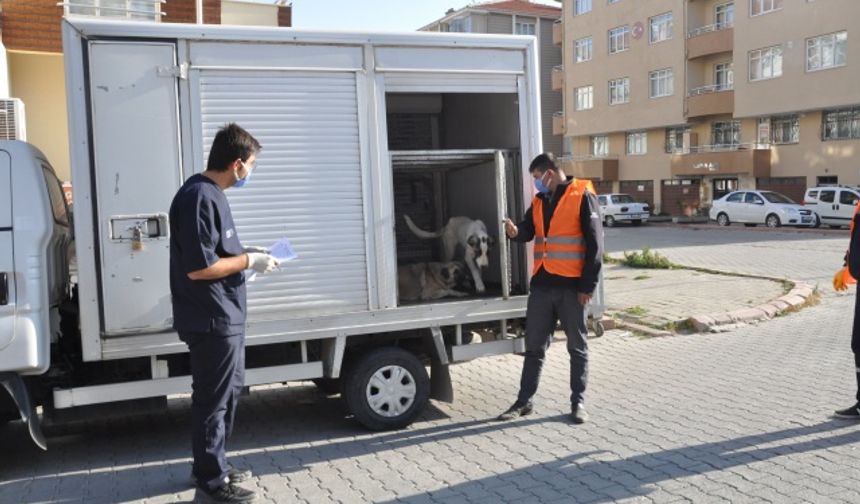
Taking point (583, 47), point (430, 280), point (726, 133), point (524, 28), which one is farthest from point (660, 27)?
point (430, 280)

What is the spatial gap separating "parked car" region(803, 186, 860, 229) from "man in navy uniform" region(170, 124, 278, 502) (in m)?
27.2

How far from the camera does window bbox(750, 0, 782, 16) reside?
3466cm

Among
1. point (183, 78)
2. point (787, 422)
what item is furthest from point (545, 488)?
point (183, 78)

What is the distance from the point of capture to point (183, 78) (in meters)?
4.91

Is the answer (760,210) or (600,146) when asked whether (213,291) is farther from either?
(600,146)

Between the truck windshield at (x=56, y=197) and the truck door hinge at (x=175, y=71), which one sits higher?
the truck door hinge at (x=175, y=71)

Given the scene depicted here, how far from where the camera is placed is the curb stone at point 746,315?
9.53 metres

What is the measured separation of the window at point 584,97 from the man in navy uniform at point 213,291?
4402cm

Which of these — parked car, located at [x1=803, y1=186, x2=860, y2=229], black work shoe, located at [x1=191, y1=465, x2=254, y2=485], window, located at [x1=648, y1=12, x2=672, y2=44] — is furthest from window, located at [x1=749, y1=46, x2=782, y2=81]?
black work shoe, located at [x1=191, y1=465, x2=254, y2=485]

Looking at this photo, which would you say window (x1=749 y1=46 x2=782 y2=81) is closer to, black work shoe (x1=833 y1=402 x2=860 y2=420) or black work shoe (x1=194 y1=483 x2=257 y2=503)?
black work shoe (x1=833 y1=402 x2=860 y2=420)

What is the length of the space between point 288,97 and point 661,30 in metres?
40.1

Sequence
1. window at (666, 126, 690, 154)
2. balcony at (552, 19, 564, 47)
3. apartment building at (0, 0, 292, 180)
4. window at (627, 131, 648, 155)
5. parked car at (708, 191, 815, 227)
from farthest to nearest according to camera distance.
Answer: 1. balcony at (552, 19, 564, 47)
2. window at (627, 131, 648, 155)
3. window at (666, 126, 690, 154)
4. parked car at (708, 191, 815, 227)
5. apartment building at (0, 0, 292, 180)

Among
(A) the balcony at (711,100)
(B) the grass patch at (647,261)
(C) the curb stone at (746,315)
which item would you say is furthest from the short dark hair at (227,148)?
(A) the balcony at (711,100)

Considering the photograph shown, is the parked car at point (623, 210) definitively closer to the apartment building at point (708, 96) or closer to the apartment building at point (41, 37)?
the apartment building at point (708, 96)
